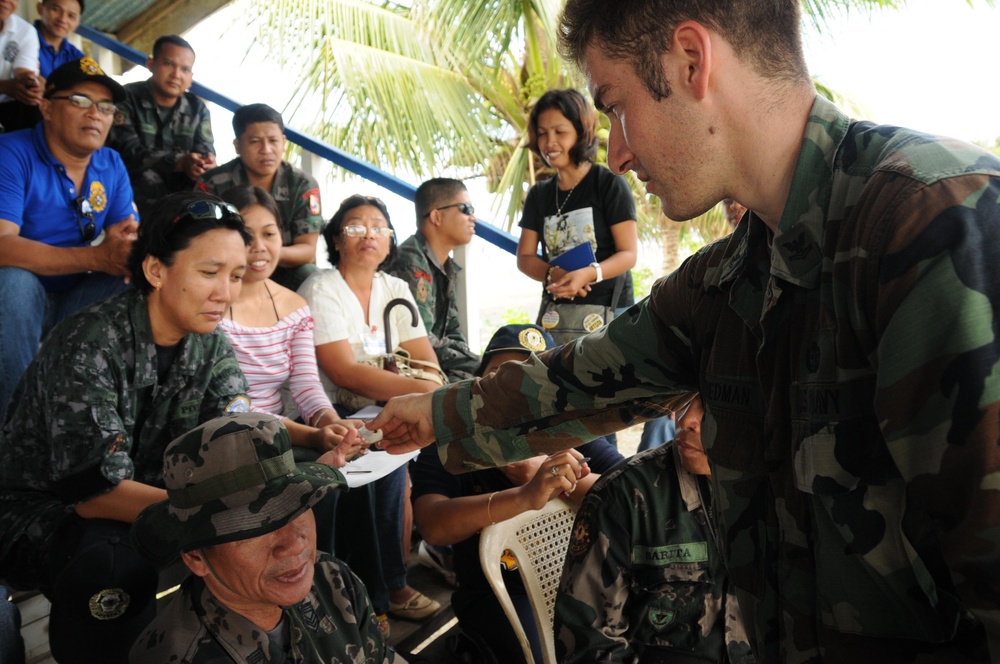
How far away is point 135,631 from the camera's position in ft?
6.96

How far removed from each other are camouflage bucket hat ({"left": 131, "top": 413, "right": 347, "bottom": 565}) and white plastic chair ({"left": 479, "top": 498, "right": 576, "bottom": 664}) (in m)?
0.63

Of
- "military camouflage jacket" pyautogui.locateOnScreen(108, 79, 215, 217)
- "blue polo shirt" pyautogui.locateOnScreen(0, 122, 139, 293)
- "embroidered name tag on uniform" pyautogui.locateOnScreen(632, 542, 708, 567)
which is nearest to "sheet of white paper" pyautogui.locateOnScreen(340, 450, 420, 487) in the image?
"embroidered name tag on uniform" pyautogui.locateOnScreen(632, 542, 708, 567)

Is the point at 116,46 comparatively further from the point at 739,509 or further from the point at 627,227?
the point at 739,509

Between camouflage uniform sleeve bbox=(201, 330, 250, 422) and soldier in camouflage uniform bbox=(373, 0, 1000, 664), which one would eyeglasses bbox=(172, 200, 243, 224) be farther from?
soldier in camouflage uniform bbox=(373, 0, 1000, 664)

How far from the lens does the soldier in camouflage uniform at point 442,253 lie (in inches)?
167

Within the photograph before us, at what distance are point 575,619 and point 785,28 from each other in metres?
1.49

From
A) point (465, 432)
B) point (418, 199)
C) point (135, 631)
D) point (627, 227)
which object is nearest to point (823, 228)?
point (465, 432)

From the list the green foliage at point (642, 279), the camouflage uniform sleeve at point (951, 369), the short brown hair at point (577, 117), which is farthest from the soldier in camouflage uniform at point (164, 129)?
the green foliage at point (642, 279)

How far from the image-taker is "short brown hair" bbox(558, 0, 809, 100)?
1.12 m

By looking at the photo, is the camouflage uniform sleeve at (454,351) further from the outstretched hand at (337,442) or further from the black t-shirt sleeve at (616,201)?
the outstretched hand at (337,442)

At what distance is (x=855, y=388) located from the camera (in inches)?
39.9

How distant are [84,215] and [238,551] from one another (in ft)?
7.40

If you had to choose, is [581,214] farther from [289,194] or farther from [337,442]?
[337,442]

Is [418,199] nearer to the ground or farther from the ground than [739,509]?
farther from the ground
